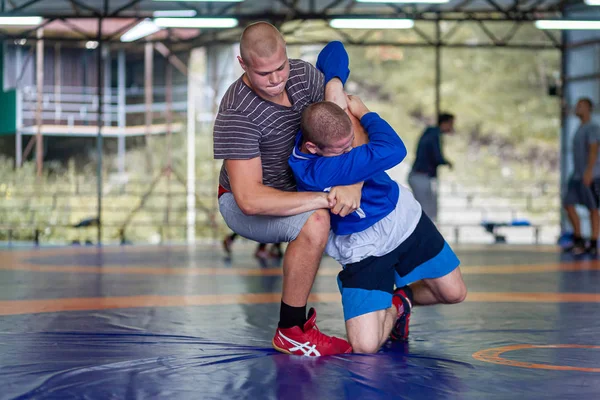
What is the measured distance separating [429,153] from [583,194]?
4.70ft

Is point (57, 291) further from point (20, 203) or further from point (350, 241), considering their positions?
point (20, 203)

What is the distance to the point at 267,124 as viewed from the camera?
2.84 meters

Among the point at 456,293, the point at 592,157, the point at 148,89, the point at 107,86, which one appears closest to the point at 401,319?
the point at 456,293

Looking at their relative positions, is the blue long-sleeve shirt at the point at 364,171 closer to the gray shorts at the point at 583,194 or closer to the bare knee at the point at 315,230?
the bare knee at the point at 315,230

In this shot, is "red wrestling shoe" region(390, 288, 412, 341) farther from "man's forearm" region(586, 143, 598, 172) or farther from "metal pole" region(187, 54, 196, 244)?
"metal pole" region(187, 54, 196, 244)

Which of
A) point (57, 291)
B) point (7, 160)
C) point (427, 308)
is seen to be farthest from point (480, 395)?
point (7, 160)

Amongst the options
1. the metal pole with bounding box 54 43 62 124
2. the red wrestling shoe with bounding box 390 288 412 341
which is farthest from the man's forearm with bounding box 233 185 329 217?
the metal pole with bounding box 54 43 62 124

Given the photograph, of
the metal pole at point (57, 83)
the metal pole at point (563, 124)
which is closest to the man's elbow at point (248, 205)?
the metal pole at point (563, 124)

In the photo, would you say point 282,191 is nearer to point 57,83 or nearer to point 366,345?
point 366,345

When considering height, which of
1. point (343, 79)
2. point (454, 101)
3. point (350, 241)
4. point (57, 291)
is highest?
point (454, 101)

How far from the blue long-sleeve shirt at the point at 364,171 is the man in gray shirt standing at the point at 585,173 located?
15.9 ft

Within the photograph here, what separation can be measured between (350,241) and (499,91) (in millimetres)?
14189

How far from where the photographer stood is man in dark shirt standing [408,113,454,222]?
754 cm

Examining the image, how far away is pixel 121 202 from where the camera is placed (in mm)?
13039
